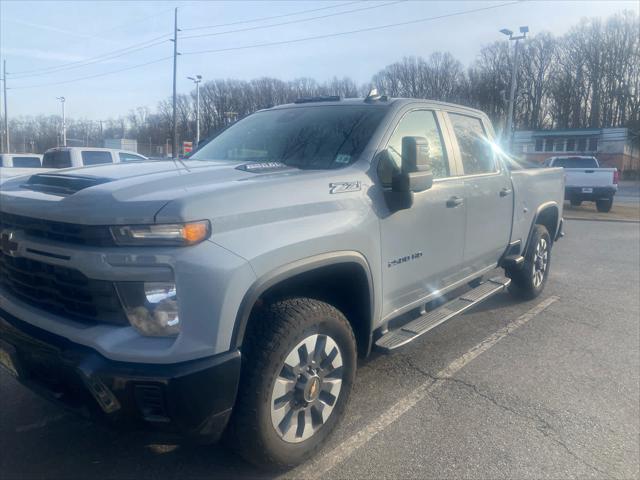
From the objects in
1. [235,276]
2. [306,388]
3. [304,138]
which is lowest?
[306,388]

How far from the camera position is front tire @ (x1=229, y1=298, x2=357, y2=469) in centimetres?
248

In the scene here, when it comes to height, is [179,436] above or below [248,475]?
above

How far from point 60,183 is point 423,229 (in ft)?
7.30

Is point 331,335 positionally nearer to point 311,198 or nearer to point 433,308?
point 311,198

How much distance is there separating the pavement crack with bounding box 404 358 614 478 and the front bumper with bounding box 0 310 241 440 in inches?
76.5

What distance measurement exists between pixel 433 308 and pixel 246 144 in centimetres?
198

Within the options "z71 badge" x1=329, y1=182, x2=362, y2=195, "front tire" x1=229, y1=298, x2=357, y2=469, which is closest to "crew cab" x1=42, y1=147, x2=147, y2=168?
"z71 badge" x1=329, y1=182, x2=362, y2=195

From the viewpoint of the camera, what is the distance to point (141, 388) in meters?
2.16

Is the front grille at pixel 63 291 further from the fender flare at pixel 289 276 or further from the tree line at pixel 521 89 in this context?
the tree line at pixel 521 89

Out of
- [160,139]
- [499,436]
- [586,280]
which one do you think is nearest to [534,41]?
[160,139]

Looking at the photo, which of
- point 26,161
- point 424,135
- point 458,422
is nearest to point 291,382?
point 458,422

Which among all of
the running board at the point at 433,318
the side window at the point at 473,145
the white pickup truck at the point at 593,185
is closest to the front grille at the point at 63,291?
the running board at the point at 433,318

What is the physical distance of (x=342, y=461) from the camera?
2.92 metres

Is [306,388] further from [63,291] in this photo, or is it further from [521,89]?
[521,89]
